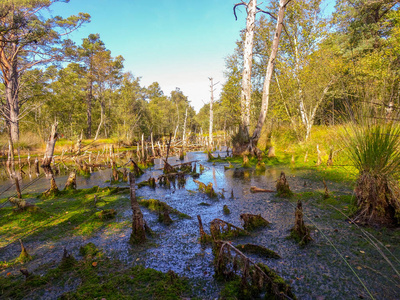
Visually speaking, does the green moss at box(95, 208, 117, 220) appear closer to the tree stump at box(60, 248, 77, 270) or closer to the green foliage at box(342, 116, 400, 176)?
the tree stump at box(60, 248, 77, 270)

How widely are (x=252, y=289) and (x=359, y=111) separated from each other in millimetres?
3313

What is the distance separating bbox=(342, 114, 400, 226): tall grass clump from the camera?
3.17 metres

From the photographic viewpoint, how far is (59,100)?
3011 centimetres

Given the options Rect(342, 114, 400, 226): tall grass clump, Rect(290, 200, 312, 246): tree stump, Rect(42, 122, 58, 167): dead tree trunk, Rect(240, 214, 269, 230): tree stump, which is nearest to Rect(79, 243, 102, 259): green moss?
Rect(240, 214, 269, 230): tree stump

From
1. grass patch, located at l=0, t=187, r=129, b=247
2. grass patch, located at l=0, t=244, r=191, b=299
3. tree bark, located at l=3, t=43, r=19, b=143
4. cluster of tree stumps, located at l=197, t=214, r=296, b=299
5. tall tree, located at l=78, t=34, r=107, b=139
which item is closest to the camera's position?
cluster of tree stumps, located at l=197, t=214, r=296, b=299

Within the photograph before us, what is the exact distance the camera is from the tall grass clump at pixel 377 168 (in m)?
3.17

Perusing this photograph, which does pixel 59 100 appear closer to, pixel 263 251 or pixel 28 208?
pixel 28 208

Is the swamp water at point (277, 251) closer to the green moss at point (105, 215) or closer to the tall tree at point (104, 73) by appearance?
the green moss at point (105, 215)

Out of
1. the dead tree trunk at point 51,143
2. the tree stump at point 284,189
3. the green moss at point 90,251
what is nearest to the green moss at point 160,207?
the green moss at point 90,251

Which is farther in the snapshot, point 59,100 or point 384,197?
point 59,100

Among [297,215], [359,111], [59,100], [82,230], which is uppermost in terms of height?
[59,100]

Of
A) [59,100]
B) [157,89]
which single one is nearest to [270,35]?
[59,100]

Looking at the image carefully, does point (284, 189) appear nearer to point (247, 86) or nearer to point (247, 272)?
point (247, 272)

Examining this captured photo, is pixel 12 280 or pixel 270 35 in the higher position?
pixel 270 35
